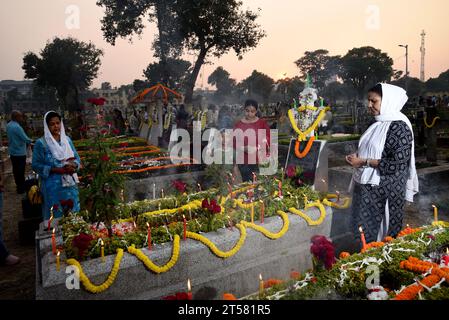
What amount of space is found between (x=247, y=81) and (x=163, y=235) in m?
96.9

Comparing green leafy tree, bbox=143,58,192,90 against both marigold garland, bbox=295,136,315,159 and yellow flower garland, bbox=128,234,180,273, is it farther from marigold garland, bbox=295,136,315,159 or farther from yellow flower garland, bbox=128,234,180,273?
yellow flower garland, bbox=128,234,180,273

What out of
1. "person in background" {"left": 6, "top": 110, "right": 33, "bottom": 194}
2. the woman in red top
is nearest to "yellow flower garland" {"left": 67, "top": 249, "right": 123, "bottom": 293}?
the woman in red top

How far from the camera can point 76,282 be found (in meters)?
3.13

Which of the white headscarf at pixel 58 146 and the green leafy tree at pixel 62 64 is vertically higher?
the green leafy tree at pixel 62 64

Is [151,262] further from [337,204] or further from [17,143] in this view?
[17,143]

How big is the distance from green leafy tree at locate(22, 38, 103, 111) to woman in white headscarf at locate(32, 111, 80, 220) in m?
43.3

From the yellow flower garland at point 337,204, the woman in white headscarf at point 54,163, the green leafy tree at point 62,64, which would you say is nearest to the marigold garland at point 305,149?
the yellow flower garland at point 337,204

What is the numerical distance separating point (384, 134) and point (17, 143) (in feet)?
30.6

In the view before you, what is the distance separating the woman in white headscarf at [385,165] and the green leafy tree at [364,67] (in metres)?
77.1

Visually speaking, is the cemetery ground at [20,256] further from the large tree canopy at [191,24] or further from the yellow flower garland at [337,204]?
the large tree canopy at [191,24]

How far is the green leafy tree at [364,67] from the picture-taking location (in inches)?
2931

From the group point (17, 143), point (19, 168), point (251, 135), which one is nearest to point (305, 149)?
point (251, 135)

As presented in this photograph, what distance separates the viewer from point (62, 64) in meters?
42.6

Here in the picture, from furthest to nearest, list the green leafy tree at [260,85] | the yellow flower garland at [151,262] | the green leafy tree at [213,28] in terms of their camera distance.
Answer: the green leafy tree at [260,85] → the green leafy tree at [213,28] → the yellow flower garland at [151,262]
